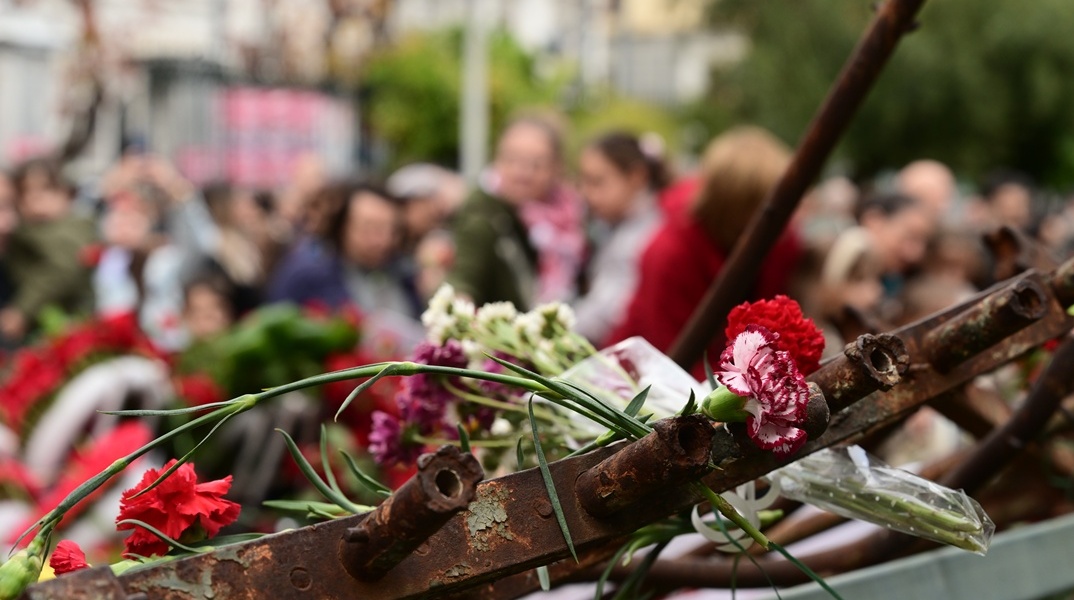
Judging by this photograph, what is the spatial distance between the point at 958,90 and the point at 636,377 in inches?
872

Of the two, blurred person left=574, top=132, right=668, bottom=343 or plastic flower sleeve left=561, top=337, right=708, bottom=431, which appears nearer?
plastic flower sleeve left=561, top=337, right=708, bottom=431

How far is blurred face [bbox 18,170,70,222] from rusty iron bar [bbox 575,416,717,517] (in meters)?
6.48

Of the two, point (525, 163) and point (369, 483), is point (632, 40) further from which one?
point (369, 483)

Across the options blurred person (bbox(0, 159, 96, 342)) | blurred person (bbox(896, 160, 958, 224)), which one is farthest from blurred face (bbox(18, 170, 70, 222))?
blurred person (bbox(896, 160, 958, 224))

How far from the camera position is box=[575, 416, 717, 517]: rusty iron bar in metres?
0.98

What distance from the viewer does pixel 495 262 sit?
16.9 ft

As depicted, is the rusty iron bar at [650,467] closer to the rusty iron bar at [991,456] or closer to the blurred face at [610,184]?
the rusty iron bar at [991,456]

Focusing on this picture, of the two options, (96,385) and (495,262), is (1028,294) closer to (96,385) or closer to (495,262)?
(96,385)

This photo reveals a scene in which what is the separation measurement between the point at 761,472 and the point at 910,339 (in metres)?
0.26

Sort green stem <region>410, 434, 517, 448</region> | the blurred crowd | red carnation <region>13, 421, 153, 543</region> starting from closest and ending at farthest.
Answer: green stem <region>410, 434, 517, 448</region>
red carnation <region>13, 421, 153, 543</region>
the blurred crowd

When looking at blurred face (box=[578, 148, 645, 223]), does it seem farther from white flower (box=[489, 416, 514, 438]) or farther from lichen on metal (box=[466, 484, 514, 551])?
lichen on metal (box=[466, 484, 514, 551])

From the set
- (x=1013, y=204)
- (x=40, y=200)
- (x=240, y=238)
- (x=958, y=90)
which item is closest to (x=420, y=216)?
(x=240, y=238)

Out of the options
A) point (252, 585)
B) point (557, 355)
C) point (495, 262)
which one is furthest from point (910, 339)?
point (495, 262)

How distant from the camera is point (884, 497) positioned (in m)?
1.27
